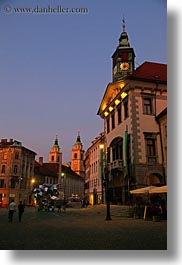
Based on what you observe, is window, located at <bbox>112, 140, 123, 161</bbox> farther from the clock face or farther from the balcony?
the clock face

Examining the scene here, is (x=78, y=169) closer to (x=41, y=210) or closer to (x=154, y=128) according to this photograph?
(x=41, y=210)

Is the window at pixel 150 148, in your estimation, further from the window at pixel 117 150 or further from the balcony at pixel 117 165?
the window at pixel 117 150

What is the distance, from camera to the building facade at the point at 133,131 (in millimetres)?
15363

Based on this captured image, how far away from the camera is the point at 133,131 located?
1755 cm

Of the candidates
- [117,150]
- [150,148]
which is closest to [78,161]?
[117,150]

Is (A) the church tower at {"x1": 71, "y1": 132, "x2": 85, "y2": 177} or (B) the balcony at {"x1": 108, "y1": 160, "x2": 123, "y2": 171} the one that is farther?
(A) the church tower at {"x1": 71, "y1": 132, "x2": 85, "y2": 177}

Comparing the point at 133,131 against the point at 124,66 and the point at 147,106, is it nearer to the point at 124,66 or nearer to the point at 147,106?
the point at 147,106

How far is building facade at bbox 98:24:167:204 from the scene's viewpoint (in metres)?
15.4

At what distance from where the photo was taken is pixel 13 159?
14992 millimetres

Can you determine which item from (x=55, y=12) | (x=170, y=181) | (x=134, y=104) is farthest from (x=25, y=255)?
(x=134, y=104)

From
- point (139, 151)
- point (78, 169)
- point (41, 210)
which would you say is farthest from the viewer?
point (78, 169)

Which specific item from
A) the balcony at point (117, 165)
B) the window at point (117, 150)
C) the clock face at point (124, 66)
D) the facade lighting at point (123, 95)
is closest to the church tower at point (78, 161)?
the clock face at point (124, 66)

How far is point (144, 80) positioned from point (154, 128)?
3436 mm

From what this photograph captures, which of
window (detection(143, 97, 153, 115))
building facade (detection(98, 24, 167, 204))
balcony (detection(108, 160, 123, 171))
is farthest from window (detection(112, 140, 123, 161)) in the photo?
window (detection(143, 97, 153, 115))
